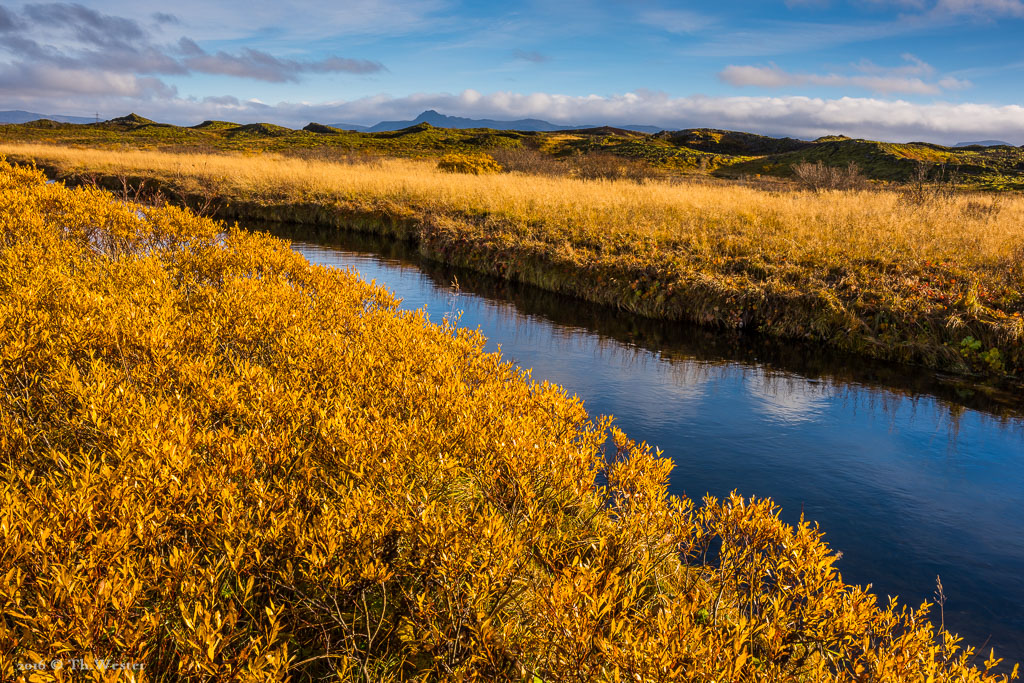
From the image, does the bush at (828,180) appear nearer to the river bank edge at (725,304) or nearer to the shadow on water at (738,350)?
the river bank edge at (725,304)

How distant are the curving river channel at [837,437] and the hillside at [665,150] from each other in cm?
2408

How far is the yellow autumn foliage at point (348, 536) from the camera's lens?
8.25 feet

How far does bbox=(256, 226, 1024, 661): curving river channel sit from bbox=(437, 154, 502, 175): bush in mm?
22686

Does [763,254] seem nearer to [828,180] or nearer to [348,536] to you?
[348,536]

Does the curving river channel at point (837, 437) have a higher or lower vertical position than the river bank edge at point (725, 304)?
lower

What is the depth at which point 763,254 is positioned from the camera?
1505 cm

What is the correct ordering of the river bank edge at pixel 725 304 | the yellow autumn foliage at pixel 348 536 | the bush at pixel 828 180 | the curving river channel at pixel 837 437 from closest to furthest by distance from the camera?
the yellow autumn foliage at pixel 348 536 < the curving river channel at pixel 837 437 < the river bank edge at pixel 725 304 < the bush at pixel 828 180

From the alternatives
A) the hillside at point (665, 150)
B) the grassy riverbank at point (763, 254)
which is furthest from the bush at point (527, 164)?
the grassy riverbank at point (763, 254)

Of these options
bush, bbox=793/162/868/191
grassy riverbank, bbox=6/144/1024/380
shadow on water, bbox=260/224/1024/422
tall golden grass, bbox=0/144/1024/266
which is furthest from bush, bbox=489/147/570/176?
shadow on water, bbox=260/224/1024/422

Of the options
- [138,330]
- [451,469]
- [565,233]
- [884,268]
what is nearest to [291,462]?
[451,469]

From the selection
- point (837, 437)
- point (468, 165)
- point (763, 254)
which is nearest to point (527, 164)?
point (468, 165)

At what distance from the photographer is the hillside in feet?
135

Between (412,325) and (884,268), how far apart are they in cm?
1168

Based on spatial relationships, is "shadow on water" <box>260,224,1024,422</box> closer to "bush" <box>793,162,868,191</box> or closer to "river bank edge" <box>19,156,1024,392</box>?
"river bank edge" <box>19,156,1024,392</box>
